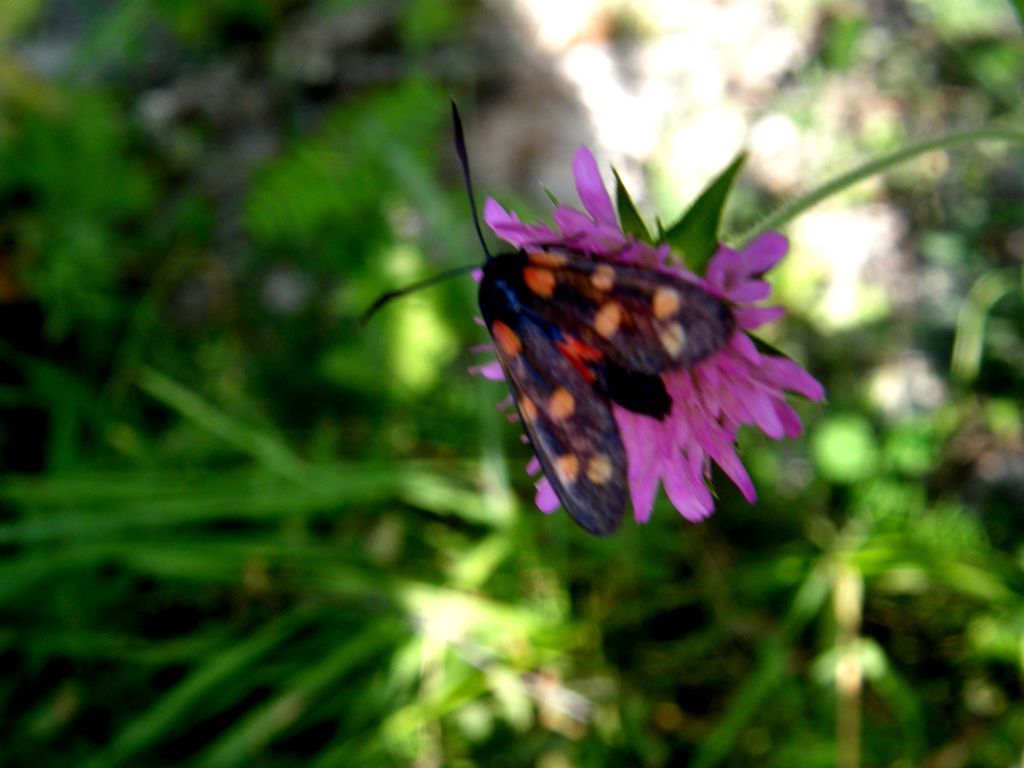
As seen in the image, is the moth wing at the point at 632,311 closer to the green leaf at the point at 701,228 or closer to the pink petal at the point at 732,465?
the green leaf at the point at 701,228

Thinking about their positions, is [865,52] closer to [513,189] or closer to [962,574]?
[513,189]

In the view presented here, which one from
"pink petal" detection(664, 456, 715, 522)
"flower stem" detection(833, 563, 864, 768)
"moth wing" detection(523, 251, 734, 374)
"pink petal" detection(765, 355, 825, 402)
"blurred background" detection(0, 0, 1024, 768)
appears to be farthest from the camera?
"blurred background" detection(0, 0, 1024, 768)

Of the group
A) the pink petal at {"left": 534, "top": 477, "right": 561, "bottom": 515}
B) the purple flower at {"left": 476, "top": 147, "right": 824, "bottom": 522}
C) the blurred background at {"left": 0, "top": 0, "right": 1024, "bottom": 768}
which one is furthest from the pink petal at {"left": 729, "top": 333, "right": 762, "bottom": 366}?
the blurred background at {"left": 0, "top": 0, "right": 1024, "bottom": 768}

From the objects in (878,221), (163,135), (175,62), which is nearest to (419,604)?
(878,221)

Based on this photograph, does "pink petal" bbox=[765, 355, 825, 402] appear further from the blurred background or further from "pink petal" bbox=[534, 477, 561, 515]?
the blurred background

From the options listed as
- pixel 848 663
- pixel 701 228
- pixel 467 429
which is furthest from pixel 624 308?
pixel 467 429

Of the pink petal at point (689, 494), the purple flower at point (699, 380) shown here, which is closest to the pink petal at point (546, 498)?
the purple flower at point (699, 380)
